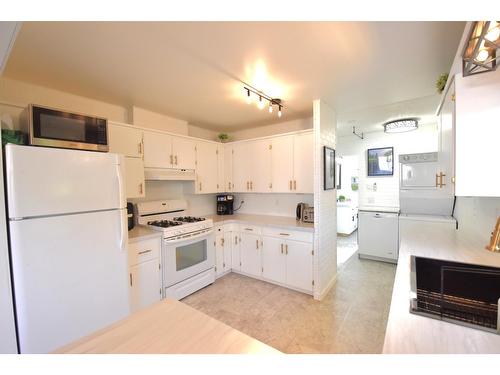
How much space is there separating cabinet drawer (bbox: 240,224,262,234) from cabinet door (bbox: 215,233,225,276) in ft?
1.10

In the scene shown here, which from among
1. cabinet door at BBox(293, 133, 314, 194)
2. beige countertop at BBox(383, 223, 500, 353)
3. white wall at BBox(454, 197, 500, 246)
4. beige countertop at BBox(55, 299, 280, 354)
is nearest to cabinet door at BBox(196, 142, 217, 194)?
cabinet door at BBox(293, 133, 314, 194)

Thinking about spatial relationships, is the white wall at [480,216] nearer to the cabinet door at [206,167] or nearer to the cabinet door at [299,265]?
the cabinet door at [299,265]

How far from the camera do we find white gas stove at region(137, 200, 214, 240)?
2558mm

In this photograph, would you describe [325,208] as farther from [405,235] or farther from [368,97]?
[368,97]

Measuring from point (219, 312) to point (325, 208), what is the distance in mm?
1820

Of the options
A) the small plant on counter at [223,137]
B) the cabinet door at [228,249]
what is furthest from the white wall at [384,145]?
the cabinet door at [228,249]

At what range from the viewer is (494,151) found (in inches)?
39.0

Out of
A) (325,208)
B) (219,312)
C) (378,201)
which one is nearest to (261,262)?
(219,312)

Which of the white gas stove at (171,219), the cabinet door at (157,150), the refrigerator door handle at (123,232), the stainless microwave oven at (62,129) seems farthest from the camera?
the cabinet door at (157,150)

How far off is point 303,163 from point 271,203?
103 centimetres

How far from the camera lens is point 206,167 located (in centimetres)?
346

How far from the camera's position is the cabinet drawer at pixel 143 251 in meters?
2.16

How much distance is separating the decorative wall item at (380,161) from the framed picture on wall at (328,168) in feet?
7.41

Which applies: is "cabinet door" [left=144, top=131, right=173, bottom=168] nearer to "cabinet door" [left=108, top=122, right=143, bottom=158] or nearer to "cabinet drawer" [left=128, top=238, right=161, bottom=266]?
Result: "cabinet door" [left=108, top=122, right=143, bottom=158]
